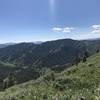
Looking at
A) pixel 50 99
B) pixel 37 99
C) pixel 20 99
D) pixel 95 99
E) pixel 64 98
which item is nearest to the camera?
pixel 95 99

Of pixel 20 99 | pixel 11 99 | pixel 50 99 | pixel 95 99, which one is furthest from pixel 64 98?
pixel 11 99

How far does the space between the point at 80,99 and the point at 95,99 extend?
2.27 feet

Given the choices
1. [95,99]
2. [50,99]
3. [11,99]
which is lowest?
[11,99]

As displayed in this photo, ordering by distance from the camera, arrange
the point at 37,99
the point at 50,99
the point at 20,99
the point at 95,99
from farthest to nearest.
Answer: the point at 20,99 → the point at 37,99 → the point at 50,99 → the point at 95,99

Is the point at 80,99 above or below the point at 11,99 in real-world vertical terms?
above

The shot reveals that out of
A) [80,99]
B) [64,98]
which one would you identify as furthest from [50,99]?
[80,99]

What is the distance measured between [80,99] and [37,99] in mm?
4259

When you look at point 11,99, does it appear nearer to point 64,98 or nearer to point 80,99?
point 64,98

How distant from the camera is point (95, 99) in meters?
8.77

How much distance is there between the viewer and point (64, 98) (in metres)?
10.6

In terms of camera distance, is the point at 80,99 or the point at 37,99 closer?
the point at 80,99

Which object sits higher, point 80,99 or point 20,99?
point 80,99

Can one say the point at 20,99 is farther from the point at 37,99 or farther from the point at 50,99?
the point at 50,99

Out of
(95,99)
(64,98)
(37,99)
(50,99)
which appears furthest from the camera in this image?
(37,99)
